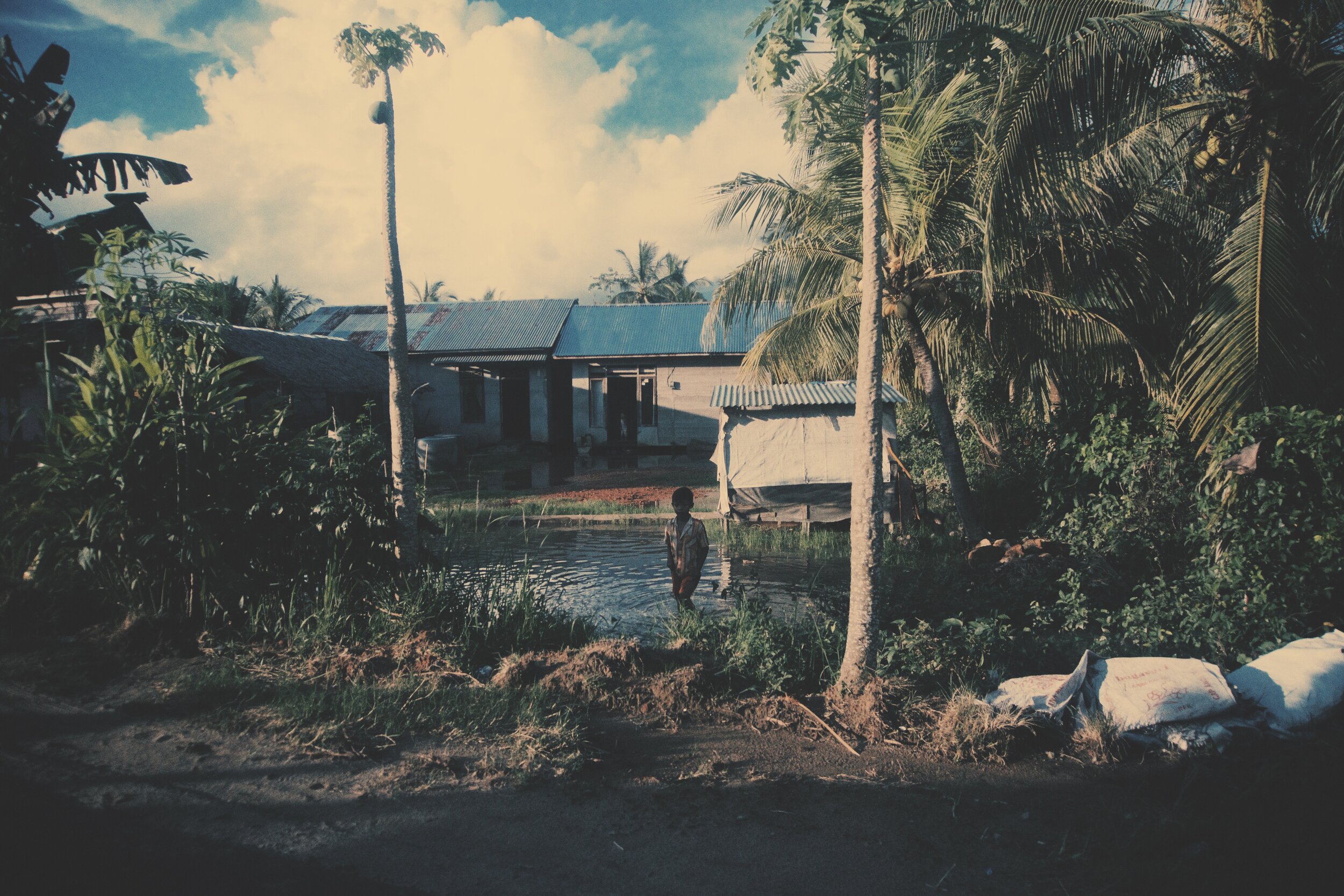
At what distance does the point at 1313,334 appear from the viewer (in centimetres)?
572

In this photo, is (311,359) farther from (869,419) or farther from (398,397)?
(869,419)

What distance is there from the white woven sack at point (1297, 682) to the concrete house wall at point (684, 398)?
20.1 meters

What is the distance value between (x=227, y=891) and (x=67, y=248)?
32.5 feet

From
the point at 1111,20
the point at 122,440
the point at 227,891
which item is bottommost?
the point at 227,891

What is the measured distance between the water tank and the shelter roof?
2.93m

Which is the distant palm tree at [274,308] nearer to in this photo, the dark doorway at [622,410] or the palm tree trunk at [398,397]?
the dark doorway at [622,410]

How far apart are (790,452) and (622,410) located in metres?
14.8

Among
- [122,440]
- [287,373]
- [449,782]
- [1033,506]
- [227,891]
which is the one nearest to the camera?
[227,891]

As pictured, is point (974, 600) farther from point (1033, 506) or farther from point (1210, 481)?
point (1033, 506)

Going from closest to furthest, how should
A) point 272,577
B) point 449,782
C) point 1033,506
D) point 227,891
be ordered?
point 227,891, point 449,782, point 272,577, point 1033,506

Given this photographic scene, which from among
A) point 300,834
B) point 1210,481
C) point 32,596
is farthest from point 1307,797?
point 32,596

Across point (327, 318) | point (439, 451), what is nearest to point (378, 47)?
point (439, 451)

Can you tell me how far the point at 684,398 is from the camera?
2467cm

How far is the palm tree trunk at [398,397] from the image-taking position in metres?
5.92
